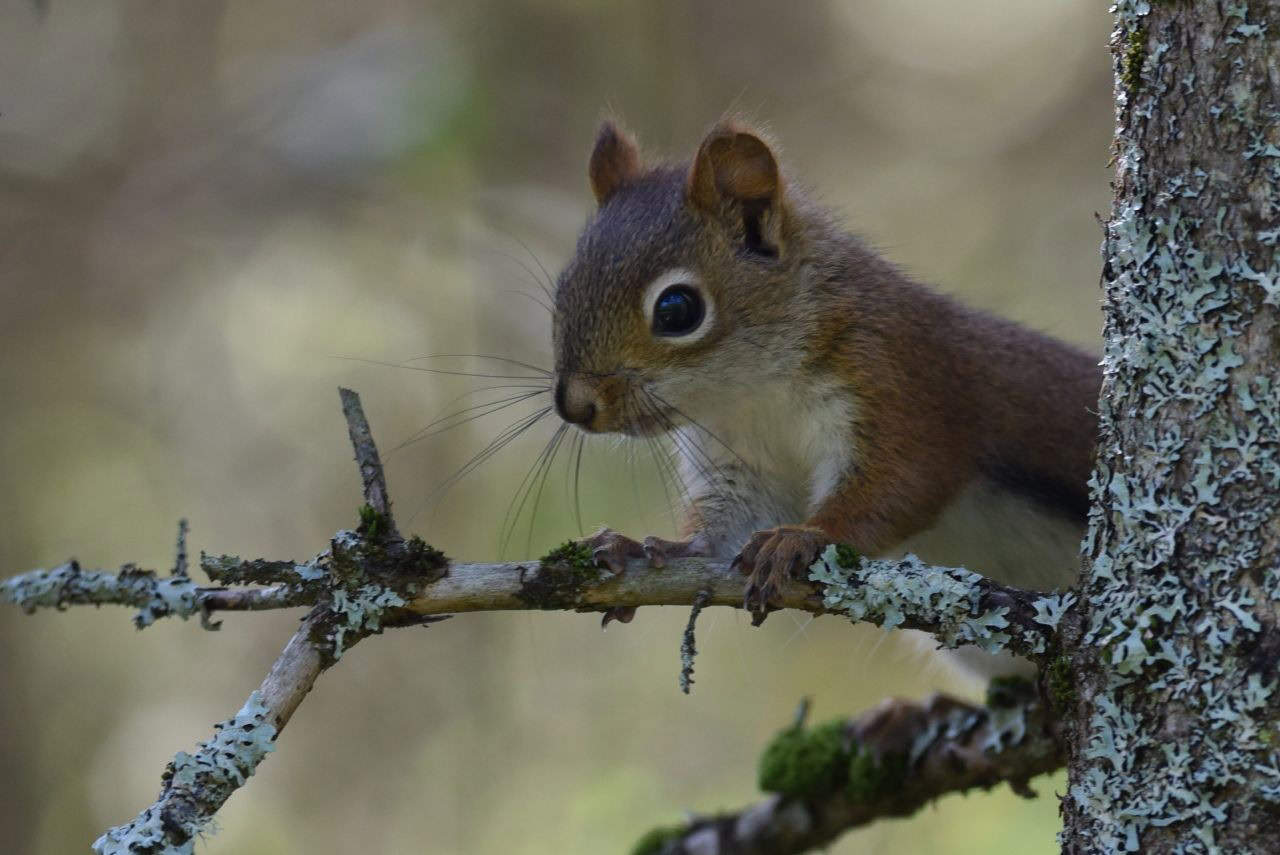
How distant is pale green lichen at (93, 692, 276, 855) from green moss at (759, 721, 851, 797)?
1924 mm

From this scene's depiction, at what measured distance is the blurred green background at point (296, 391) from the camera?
266 inches

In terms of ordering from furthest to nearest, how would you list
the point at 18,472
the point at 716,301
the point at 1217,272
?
the point at 18,472, the point at 716,301, the point at 1217,272

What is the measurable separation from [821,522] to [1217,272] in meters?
1.38

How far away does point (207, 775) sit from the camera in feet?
6.75

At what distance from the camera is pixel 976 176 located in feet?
27.9

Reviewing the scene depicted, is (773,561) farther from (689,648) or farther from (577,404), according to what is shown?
(577,404)

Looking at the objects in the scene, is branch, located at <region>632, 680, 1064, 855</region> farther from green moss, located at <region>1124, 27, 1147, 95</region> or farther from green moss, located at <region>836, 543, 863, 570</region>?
green moss, located at <region>1124, 27, 1147, 95</region>

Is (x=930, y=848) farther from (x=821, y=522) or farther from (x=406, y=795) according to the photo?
(x=821, y=522)

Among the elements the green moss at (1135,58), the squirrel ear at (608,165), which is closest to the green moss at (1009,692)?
the squirrel ear at (608,165)

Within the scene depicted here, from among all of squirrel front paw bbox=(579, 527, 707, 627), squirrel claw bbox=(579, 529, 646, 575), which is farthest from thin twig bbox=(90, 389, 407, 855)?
squirrel claw bbox=(579, 529, 646, 575)

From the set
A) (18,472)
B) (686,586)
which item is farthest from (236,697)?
(686,586)

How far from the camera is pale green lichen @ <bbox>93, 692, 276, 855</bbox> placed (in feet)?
6.63

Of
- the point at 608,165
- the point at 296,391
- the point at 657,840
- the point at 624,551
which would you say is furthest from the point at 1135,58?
the point at 296,391

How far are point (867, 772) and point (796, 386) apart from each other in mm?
1092
